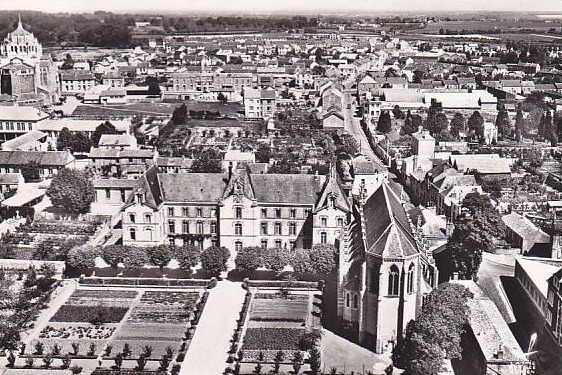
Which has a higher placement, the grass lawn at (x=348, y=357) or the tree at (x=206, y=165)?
the tree at (x=206, y=165)

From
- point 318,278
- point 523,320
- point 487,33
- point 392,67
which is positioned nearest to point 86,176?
point 318,278

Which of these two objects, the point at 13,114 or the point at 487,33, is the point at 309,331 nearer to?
the point at 13,114

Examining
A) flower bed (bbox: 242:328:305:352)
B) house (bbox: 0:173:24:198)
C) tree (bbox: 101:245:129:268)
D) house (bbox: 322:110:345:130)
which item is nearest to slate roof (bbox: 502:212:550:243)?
flower bed (bbox: 242:328:305:352)

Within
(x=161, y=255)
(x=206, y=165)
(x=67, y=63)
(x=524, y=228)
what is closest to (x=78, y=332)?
(x=161, y=255)

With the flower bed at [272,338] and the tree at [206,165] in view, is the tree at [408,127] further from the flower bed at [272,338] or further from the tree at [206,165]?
the flower bed at [272,338]

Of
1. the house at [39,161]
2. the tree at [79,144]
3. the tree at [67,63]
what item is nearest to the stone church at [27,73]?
the tree at [79,144]

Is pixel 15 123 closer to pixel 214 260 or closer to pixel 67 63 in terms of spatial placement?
pixel 214 260
